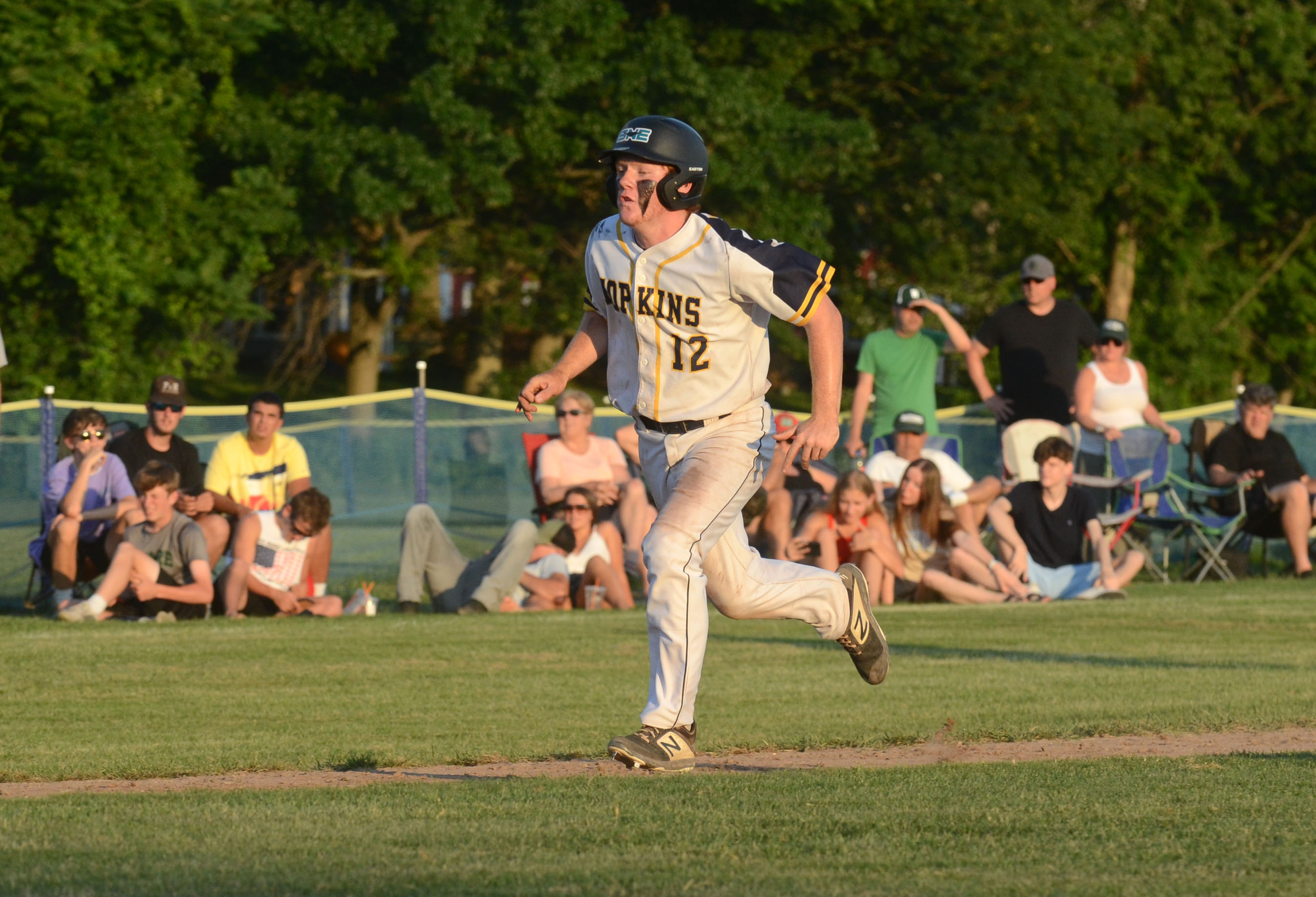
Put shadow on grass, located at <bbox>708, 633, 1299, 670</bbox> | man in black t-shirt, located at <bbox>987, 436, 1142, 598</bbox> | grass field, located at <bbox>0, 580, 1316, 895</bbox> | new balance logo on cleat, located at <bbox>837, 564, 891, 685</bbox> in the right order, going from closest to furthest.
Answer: grass field, located at <bbox>0, 580, 1316, 895</bbox>
new balance logo on cleat, located at <bbox>837, 564, 891, 685</bbox>
shadow on grass, located at <bbox>708, 633, 1299, 670</bbox>
man in black t-shirt, located at <bbox>987, 436, 1142, 598</bbox>

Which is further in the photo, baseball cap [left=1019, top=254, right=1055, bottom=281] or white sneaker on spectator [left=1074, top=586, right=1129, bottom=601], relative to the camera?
baseball cap [left=1019, top=254, right=1055, bottom=281]

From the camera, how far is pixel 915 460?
45.8 feet

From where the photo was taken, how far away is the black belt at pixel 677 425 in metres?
6.02

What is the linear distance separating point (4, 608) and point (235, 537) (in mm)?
2222

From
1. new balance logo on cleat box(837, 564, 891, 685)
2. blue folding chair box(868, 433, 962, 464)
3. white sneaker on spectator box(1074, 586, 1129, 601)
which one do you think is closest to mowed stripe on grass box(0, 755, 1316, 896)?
new balance logo on cleat box(837, 564, 891, 685)

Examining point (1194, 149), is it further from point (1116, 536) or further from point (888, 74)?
point (1116, 536)

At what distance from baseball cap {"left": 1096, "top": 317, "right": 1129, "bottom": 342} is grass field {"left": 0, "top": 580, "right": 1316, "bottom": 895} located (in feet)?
8.66

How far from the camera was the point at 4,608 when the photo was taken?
13047 mm

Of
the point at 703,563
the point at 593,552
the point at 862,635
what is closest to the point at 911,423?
the point at 593,552

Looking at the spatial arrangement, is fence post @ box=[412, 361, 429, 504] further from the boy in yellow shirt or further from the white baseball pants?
the white baseball pants

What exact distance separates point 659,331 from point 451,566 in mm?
7148

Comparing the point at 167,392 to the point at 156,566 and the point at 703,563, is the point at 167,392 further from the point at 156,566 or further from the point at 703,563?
the point at 703,563

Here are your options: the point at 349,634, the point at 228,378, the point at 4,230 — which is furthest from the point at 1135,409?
the point at 228,378

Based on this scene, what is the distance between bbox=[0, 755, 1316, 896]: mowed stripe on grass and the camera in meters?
4.07
